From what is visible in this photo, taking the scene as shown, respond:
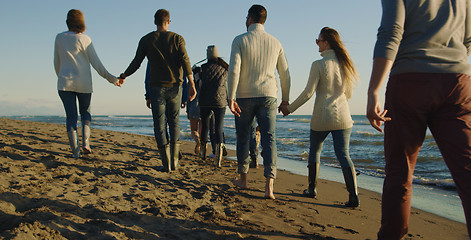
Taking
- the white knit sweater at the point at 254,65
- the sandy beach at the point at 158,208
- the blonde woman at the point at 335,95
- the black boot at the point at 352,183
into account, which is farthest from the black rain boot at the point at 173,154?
the black boot at the point at 352,183

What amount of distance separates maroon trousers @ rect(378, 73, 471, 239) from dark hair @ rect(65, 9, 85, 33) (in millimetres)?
4205

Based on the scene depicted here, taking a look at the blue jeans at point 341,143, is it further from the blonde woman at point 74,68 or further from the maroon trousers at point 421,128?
the blonde woman at point 74,68

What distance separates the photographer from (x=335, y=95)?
3.51 metres

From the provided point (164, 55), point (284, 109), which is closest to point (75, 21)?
point (164, 55)

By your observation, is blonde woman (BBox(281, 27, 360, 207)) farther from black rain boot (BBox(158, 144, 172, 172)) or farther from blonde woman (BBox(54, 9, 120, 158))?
blonde woman (BBox(54, 9, 120, 158))

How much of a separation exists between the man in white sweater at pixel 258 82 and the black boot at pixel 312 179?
470 mm

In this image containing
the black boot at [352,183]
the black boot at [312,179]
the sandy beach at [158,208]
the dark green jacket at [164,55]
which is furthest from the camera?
the dark green jacket at [164,55]

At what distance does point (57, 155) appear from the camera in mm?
4605

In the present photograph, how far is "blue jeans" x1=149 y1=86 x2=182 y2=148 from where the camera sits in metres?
4.31

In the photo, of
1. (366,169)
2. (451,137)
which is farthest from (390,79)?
(366,169)

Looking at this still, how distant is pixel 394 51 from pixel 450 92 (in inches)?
13.7

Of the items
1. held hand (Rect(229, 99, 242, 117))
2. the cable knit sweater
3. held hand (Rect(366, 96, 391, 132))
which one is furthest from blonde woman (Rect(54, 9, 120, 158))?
held hand (Rect(366, 96, 391, 132))

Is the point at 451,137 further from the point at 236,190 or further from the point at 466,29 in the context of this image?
the point at 236,190

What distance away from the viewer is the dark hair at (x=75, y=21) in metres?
4.39
